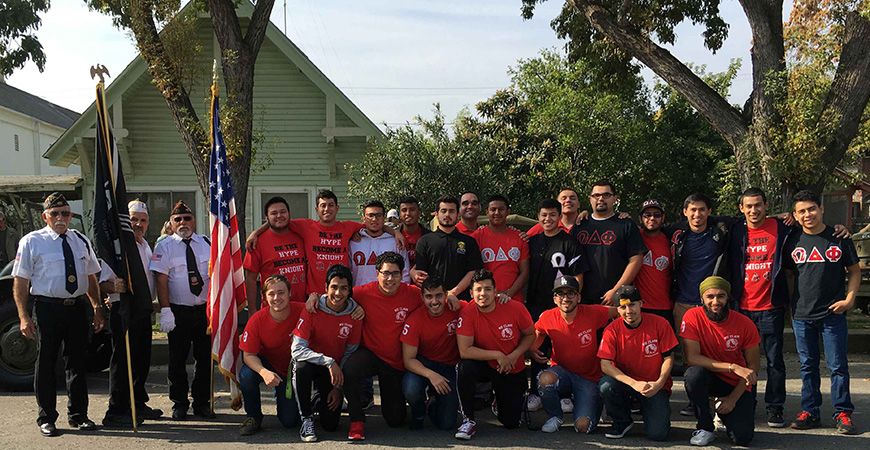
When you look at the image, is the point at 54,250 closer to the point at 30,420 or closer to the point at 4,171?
the point at 30,420

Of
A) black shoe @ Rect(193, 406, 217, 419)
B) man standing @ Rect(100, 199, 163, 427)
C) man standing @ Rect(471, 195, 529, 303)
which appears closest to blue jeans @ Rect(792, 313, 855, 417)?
man standing @ Rect(471, 195, 529, 303)

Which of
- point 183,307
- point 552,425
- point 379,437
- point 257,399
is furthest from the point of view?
point 183,307

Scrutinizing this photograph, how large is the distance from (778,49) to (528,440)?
681 cm

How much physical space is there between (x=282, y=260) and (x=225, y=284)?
0.58 meters

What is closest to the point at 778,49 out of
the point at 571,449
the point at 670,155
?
the point at 571,449

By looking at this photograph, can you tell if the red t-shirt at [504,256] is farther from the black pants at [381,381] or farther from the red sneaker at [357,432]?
the red sneaker at [357,432]

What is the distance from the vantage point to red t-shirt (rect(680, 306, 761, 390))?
5625mm

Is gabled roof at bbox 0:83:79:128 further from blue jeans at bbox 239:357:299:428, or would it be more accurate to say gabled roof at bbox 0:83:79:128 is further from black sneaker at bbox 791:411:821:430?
black sneaker at bbox 791:411:821:430

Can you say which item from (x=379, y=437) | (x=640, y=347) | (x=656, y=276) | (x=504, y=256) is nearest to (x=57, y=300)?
(x=379, y=437)

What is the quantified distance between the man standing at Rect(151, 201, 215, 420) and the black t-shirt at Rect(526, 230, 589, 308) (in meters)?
3.01

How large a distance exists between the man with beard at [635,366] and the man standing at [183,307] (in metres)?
3.44

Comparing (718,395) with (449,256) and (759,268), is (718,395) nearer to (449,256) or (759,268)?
(759,268)

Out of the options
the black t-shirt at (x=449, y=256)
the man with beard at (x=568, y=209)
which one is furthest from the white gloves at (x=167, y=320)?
the man with beard at (x=568, y=209)

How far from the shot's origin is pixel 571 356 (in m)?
6.02
